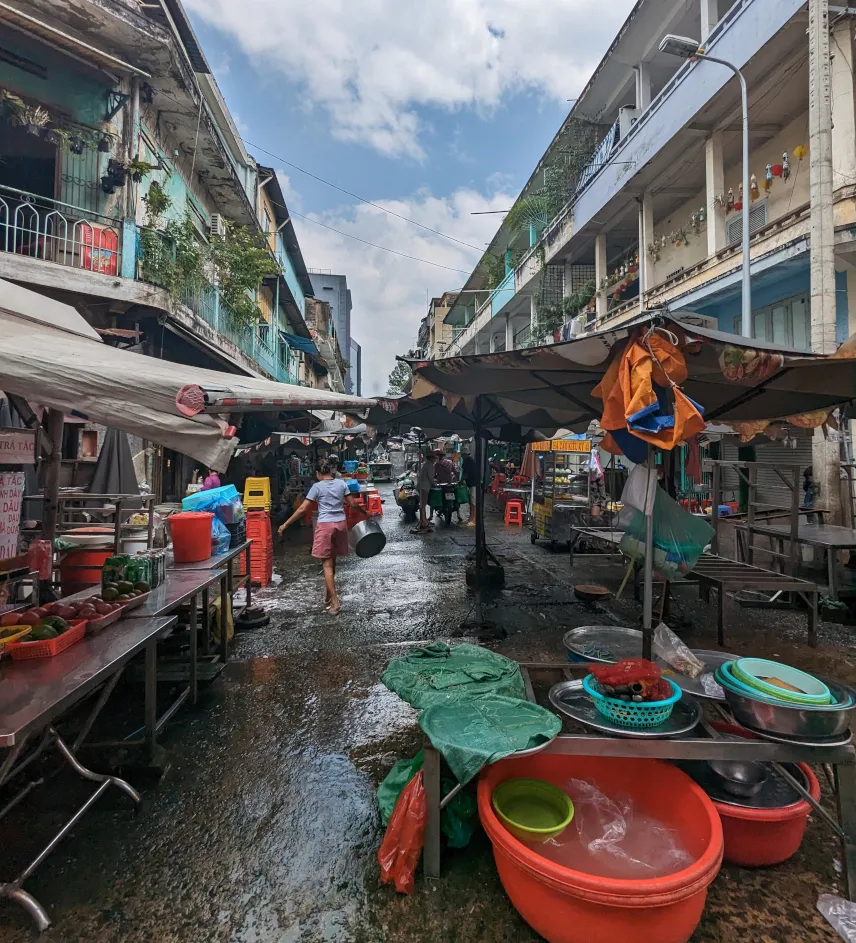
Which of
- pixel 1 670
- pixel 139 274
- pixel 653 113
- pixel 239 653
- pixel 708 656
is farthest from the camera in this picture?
pixel 653 113

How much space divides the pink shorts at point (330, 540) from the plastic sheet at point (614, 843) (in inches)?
168

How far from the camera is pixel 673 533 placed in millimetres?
3418

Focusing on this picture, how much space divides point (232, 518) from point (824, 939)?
16.5 ft

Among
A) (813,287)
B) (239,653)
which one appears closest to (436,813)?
(239,653)

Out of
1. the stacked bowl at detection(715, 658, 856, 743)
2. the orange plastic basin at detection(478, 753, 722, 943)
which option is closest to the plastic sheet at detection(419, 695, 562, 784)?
the orange plastic basin at detection(478, 753, 722, 943)

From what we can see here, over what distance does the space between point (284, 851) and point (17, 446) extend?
11.0ft

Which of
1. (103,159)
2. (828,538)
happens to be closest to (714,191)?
(828,538)

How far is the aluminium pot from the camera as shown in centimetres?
635

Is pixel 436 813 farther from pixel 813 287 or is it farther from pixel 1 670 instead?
pixel 813 287

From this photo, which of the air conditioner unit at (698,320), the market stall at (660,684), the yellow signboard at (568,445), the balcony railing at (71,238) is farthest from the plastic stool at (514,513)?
the balcony railing at (71,238)

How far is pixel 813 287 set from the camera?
751 cm

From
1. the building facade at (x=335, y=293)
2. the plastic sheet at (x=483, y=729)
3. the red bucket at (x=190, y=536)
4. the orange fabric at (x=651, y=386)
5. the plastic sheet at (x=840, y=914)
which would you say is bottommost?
the plastic sheet at (x=840, y=914)

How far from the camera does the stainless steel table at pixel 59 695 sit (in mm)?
1915

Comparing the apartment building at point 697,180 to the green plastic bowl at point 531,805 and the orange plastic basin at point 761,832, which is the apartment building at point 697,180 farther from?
the green plastic bowl at point 531,805
